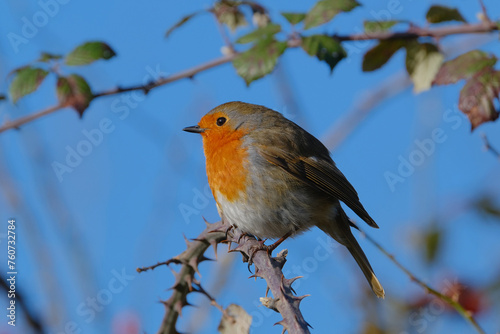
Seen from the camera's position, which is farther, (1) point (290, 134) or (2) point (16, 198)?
(1) point (290, 134)

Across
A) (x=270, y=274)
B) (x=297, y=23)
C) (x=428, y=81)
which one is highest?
(x=297, y=23)

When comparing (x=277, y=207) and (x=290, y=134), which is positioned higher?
(x=290, y=134)

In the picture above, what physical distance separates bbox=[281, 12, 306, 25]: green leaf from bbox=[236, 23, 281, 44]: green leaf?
0.24 feet

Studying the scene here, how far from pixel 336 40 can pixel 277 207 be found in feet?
3.39

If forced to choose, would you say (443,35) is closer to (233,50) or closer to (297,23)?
(297,23)

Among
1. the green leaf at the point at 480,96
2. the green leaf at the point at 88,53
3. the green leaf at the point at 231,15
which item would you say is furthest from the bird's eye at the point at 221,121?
the green leaf at the point at 480,96

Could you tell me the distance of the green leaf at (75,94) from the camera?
2635mm

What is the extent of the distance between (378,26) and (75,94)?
1271 millimetres

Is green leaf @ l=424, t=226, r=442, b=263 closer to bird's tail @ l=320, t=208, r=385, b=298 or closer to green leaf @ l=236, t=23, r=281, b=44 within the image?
bird's tail @ l=320, t=208, r=385, b=298

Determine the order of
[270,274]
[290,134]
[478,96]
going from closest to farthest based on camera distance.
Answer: [270,274]
[478,96]
[290,134]

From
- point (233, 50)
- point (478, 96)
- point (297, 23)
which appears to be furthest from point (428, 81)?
point (233, 50)

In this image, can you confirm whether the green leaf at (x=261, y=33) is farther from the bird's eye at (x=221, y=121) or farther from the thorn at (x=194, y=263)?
the bird's eye at (x=221, y=121)

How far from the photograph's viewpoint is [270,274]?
1902 mm

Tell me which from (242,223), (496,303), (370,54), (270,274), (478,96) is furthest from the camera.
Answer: (242,223)
